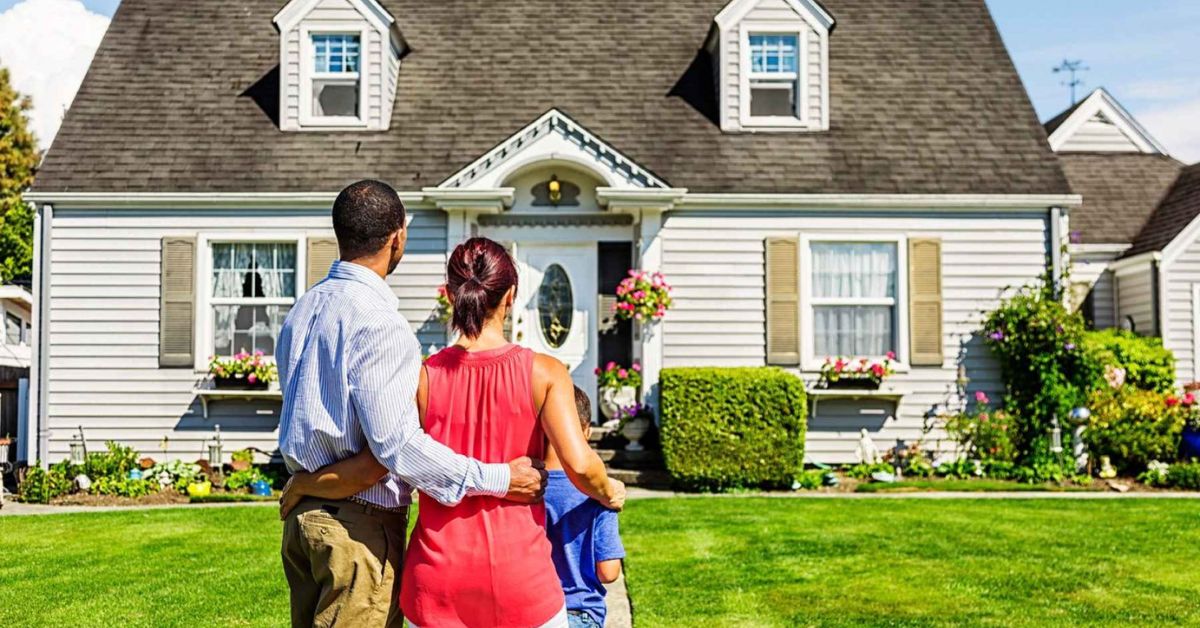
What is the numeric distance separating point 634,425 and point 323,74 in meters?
5.20

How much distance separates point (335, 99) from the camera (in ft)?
42.4

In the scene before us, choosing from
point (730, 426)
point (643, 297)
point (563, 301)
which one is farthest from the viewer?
point (563, 301)

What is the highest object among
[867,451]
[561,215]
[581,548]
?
[561,215]

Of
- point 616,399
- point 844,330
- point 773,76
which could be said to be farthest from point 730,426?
point 773,76

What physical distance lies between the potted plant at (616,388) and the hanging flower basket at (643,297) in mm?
573

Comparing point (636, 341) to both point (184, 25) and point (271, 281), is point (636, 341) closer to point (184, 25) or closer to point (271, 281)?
point (271, 281)

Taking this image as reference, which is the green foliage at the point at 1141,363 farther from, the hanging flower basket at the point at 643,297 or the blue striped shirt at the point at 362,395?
the blue striped shirt at the point at 362,395

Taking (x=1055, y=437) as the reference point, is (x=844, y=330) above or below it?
above

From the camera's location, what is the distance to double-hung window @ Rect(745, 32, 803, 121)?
1287 centimetres

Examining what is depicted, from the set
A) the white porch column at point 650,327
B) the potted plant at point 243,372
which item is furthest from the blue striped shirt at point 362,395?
the potted plant at point 243,372

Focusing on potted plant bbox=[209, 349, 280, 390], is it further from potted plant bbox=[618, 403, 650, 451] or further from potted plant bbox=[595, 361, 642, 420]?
potted plant bbox=[618, 403, 650, 451]

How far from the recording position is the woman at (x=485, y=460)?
2.80 meters

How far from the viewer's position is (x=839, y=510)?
9.38 m

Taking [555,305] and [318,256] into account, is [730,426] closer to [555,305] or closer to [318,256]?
[555,305]
